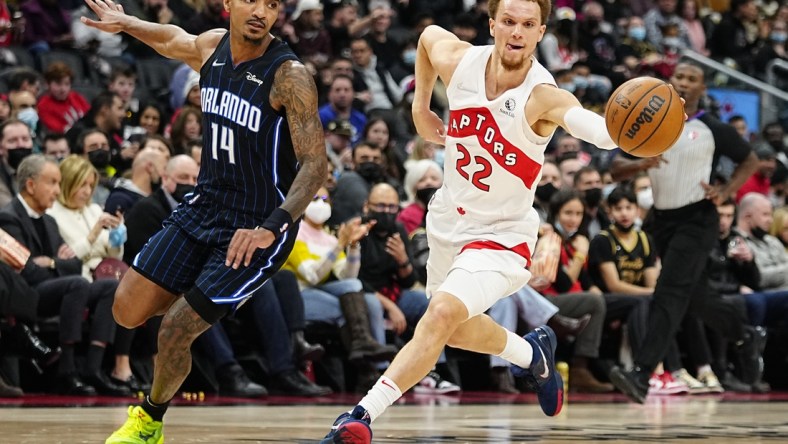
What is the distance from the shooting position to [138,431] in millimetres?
6027

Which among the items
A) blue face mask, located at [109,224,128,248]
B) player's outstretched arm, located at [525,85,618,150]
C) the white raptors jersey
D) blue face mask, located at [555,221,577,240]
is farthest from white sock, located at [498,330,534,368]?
blue face mask, located at [555,221,577,240]

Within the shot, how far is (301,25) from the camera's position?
1600cm

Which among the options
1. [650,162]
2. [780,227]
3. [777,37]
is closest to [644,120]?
[650,162]

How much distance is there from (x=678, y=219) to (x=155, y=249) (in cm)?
505

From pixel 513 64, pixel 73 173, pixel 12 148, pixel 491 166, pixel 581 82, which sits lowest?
pixel 581 82

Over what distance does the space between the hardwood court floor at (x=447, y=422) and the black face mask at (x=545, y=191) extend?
7.91 feet

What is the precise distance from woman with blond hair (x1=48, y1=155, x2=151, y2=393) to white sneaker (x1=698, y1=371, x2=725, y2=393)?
16.8ft

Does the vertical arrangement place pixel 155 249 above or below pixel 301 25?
above

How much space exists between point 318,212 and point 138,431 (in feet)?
16.3

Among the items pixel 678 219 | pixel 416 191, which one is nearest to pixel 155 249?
pixel 678 219

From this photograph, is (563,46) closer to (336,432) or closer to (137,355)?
(137,355)

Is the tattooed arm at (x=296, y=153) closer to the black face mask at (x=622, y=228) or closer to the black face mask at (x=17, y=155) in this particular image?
the black face mask at (x=17, y=155)

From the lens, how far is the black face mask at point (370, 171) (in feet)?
39.5

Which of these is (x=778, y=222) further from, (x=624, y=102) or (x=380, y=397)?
(x=380, y=397)
